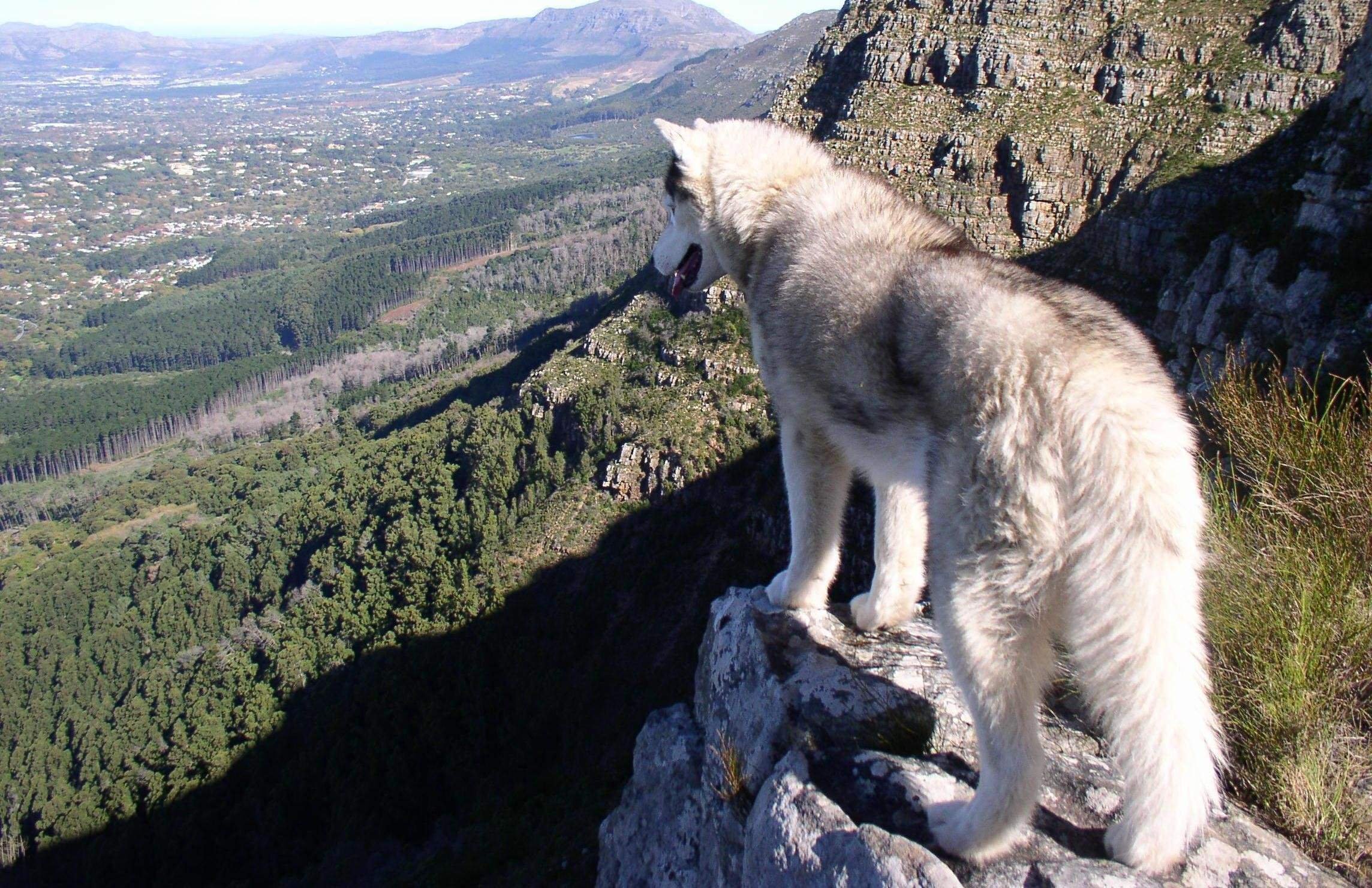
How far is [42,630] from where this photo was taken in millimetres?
77188

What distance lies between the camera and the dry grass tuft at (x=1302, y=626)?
12.2 ft

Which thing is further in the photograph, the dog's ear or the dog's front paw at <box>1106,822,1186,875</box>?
the dog's ear

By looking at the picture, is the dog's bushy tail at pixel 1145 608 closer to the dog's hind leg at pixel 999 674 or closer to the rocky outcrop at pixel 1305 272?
the dog's hind leg at pixel 999 674

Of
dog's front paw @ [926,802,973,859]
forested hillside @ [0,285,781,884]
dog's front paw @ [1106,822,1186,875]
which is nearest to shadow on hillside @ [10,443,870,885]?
forested hillside @ [0,285,781,884]

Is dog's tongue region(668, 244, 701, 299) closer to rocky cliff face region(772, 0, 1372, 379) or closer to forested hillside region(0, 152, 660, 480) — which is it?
rocky cliff face region(772, 0, 1372, 379)

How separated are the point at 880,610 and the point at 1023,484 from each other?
318cm

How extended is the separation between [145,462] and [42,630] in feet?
184

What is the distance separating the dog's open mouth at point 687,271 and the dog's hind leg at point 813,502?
190cm

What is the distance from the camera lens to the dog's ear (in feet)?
20.5

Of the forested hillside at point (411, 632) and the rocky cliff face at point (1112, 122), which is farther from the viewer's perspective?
the forested hillside at point (411, 632)

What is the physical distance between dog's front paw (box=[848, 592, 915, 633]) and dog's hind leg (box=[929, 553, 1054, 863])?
8.52 ft

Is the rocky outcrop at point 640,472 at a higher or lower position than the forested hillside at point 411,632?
higher

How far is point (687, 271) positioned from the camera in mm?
6930

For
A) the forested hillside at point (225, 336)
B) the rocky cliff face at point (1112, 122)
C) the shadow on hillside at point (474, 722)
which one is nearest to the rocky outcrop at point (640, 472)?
the shadow on hillside at point (474, 722)
